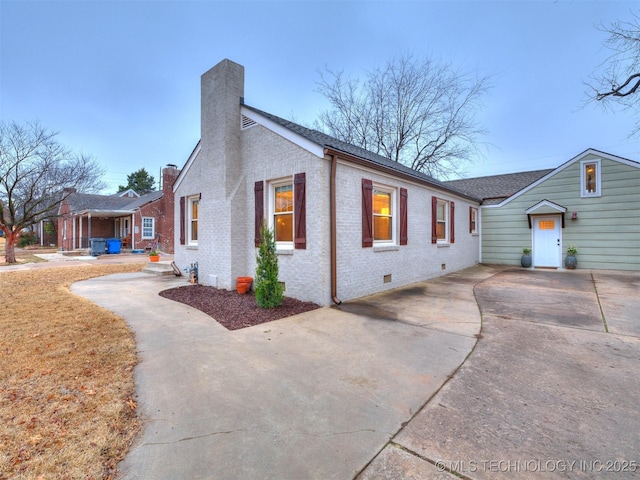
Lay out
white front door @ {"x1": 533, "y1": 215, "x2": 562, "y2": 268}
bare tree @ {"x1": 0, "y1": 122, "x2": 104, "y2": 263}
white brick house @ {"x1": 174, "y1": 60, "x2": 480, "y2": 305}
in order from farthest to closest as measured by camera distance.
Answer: bare tree @ {"x1": 0, "y1": 122, "x2": 104, "y2": 263}
white front door @ {"x1": 533, "y1": 215, "x2": 562, "y2": 268}
white brick house @ {"x1": 174, "y1": 60, "x2": 480, "y2": 305}

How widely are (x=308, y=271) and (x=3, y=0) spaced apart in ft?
46.3

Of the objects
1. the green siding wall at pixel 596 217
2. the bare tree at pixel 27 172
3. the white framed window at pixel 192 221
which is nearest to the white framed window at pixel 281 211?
the white framed window at pixel 192 221

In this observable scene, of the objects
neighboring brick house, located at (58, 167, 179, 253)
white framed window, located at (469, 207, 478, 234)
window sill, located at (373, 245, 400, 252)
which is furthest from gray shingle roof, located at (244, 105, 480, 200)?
neighboring brick house, located at (58, 167, 179, 253)

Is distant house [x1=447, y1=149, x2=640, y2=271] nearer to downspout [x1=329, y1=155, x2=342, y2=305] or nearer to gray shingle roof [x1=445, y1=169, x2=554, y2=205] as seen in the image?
gray shingle roof [x1=445, y1=169, x2=554, y2=205]

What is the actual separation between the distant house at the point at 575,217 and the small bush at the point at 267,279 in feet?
40.0

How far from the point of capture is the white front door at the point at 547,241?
12.2m

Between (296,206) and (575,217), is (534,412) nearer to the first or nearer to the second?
(296,206)

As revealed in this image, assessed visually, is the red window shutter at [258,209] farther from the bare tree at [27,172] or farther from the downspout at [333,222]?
the bare tree at [27,172]

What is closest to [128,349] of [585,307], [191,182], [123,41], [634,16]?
[191,182]

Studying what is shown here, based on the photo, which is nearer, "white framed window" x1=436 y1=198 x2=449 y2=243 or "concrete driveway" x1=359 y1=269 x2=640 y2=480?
"concrete driveway" x1=359 y1=269 x2=640 y2=480

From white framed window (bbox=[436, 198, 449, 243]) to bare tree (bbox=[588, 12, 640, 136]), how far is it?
5269 millimetres

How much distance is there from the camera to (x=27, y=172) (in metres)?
15.4

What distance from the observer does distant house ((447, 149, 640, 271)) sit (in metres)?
10.9

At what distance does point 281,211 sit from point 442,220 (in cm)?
688
